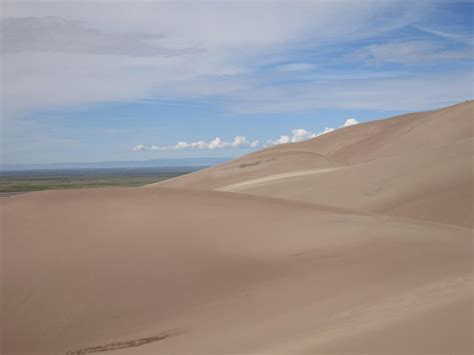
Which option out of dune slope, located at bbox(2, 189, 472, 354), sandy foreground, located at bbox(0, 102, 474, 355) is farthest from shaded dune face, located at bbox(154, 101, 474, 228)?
dune slope, located at bbox(2, 189, 472, 354)

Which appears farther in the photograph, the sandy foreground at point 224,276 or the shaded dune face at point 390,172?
the shaded dune face at point 390,172

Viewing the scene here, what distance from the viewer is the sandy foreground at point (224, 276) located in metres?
6.38

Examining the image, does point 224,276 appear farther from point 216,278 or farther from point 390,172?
point 390,172

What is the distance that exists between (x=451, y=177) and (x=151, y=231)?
35.9 feet

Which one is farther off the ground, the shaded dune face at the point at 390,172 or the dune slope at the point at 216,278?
the shaded dune face at the point at 390,172

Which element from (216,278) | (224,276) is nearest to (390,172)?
(224,276)

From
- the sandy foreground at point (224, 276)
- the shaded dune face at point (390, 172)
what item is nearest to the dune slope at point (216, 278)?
the sandy foreground at point (224, 276)

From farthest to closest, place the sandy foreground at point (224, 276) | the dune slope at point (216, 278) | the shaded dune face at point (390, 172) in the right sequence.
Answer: the shaded dune face at point (390, 172)
the dune slope at point (216, 278)
the sandy foreground at point (224, 276)

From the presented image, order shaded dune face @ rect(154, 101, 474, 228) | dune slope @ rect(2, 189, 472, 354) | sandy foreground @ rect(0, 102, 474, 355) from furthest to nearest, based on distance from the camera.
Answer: shaded dune face @ rect(154, 101, 474, 228)
dune slope @ rect(2, 189, 472, 354)
sandy foreground @ rect(0, 102, 474, 355)

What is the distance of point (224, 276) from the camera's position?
8.95 m

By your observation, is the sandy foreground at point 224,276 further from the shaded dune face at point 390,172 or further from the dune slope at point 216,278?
the shaded dune face at point 390,172

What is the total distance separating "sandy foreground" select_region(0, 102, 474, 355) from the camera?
20.9 ft

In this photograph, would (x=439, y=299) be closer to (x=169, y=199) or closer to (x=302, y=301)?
(x=302, y=301)

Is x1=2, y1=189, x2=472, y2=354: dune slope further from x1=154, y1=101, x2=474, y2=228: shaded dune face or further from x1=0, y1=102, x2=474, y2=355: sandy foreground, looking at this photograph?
x1=154, y1=101, x2=474, y2=228: shaded dune face
